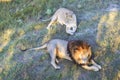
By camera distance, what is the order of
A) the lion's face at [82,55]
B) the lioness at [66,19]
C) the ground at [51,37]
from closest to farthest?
the lion's face at [82,55], the ground at [51,37], the lioness at [66,19]

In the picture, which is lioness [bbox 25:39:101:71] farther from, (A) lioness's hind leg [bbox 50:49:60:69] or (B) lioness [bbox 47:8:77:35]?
(B) lioness [bbox 47:8:77:35]

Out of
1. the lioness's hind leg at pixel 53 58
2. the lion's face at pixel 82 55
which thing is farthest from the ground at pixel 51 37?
the lion's face at pixel 82 55

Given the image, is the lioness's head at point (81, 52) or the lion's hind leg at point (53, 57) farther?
the lion's hind leg at point (53, 57)

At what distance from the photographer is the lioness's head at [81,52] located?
698 centimetres

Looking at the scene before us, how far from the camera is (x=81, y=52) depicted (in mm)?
6977

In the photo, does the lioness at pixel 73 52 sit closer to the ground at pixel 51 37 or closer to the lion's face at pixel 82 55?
the lion's face at pixel 82 55

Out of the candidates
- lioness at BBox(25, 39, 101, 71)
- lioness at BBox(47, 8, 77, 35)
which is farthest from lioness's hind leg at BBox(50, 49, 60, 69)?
lioness at BBox(47, 8, 77, 35)

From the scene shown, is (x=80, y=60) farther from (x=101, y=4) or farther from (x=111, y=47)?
(x=101, y=4)

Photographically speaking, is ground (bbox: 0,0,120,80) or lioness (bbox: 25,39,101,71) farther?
ground (bbox: 0,0,120,80)

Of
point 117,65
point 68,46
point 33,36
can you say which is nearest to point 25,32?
point 33,36

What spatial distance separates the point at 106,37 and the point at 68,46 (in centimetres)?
94

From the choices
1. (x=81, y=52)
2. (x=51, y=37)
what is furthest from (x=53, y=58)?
(x=51, y=37)

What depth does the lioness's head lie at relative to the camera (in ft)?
22.9

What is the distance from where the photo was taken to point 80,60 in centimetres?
702
